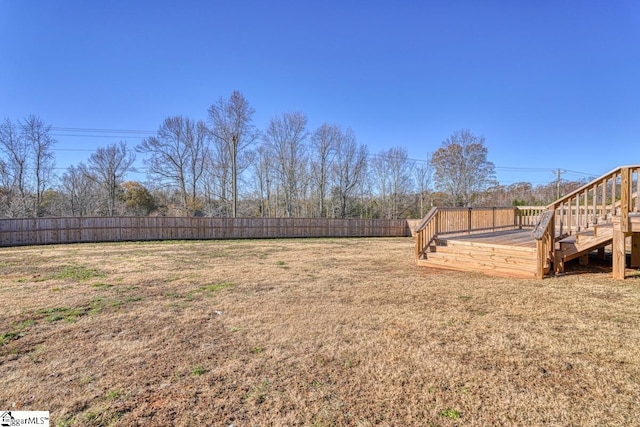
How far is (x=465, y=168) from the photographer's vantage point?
27.6 m

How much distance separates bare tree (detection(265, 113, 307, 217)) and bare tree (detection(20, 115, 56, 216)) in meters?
14.5

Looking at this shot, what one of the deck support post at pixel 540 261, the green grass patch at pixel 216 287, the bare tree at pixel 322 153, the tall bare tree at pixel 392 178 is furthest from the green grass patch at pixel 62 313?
the tall bare tree at pixel 392 178

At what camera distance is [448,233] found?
7.70 metres

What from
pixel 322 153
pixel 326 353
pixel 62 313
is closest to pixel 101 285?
pixel 62 313

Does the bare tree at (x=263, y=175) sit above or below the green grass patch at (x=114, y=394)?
above

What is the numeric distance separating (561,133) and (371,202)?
53.9 ft

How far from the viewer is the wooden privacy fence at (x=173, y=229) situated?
1355cm

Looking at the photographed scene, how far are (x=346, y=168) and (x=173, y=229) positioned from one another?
14.6 metres

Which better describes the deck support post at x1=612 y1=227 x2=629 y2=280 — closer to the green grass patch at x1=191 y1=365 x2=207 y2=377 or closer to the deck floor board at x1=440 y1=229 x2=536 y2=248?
the deck floor board at x1=440 y1=229 x2=536 y2=248

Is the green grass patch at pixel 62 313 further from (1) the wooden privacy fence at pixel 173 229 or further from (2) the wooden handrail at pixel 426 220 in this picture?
(1) the wooden privacy fence at pixel 173 229

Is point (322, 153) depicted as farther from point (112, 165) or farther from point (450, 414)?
point (450, 414)

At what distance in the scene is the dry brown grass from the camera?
1.83 metres

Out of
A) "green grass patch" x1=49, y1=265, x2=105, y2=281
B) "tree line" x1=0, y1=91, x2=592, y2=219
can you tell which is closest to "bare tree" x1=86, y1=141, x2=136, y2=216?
"tree line" x1=0, y1=91, x2=592, y2=219

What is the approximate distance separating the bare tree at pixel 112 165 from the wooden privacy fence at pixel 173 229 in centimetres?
1114
